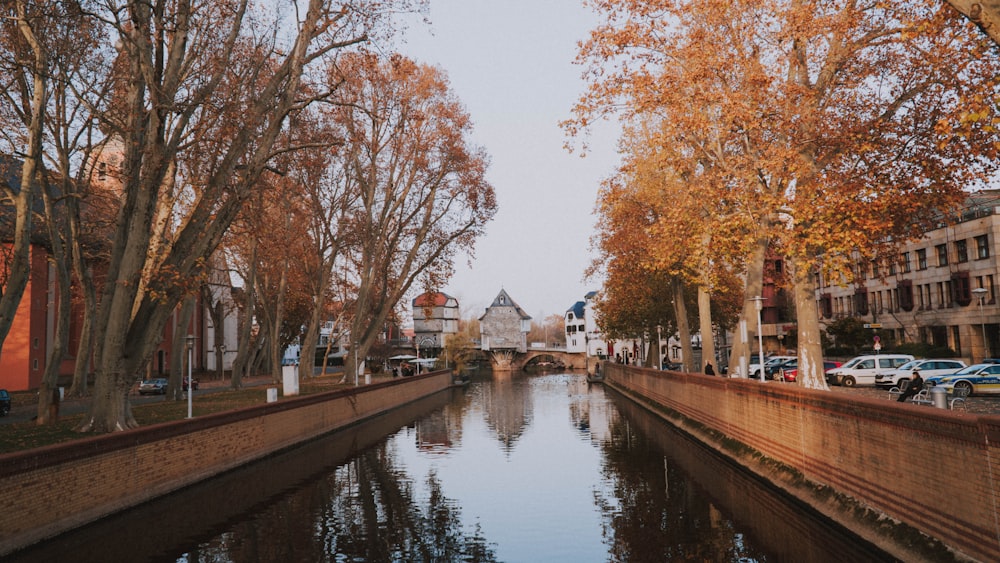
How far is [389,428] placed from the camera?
32406mm

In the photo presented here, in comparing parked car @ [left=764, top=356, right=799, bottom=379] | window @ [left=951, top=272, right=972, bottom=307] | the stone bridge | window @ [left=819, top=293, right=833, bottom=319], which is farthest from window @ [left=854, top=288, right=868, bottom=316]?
the stone bridge

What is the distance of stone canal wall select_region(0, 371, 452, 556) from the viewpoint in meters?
11.2

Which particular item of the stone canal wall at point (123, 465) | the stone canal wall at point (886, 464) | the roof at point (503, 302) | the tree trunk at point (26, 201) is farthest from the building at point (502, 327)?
the stone canal wall at point (886, 464)

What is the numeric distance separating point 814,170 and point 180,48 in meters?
16.3

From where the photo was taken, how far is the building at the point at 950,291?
50.5 m

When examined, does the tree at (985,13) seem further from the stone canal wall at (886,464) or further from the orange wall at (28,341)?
the orange wall at (28,341)

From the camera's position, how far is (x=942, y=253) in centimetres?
5634

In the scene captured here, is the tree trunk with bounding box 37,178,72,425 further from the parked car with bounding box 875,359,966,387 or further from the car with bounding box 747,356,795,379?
the car with bounding box 747,356,795,379

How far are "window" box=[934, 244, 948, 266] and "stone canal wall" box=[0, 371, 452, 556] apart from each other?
49.6 m

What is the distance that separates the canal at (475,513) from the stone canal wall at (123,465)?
31 centimetres

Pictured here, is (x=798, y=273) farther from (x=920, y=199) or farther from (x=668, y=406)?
(x=668, y=406)

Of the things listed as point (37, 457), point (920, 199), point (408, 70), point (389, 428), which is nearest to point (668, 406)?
point (389, 428)

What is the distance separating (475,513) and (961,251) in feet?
168

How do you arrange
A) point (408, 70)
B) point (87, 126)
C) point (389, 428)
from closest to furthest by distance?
1. point (87, 126)
2. point (389, 428)
3. point (408, 70)
